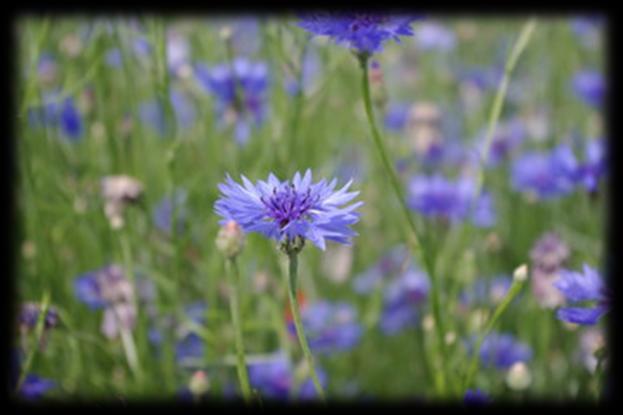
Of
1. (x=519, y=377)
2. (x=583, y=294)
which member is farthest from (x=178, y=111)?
(x=583, y=294)

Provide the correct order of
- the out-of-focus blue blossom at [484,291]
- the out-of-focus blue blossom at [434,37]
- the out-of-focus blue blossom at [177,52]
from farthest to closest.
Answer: the out-of-focus blue blossom at [434,37] → the out-of-focus blue blossom at [177,52] → the out-of-focus blue blossom at [484,291]

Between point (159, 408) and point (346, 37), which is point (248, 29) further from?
point (346, 37)

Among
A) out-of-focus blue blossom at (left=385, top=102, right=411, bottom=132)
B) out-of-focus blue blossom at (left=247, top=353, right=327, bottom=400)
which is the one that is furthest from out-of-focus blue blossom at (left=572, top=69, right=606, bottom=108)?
out-of-focus blue blossom at (left=247, top=353, right=327, bottom=400)

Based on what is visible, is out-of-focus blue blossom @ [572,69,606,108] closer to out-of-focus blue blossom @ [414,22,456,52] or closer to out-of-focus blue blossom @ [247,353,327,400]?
out-of-focus blue blossom @ [414,22,456,52]

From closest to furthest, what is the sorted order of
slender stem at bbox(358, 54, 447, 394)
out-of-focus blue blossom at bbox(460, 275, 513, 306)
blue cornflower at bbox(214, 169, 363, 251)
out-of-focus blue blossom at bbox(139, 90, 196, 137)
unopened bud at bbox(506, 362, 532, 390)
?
1. blue cornflower at bbox(214, 169, 363, 251)
2. slender stem at bbox(358, 54, 447, 394)
3. unopened bud at bbox(506, 362, 532, 390)
4. out-of-focus blue blossom at bbox(460, 275, 513, 306)
5. out-of-focus blue blossom at bbox(139, 90, 196, 137)

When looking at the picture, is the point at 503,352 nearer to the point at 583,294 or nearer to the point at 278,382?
the point at 278,382

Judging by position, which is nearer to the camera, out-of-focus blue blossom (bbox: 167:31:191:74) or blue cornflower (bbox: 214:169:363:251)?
blue cornflower (bbox: 214:169:363:251)

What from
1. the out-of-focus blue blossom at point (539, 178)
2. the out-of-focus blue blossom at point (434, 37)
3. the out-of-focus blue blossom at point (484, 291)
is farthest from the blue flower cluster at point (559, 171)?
the out-of-focus blue blossom at point (434, 37)

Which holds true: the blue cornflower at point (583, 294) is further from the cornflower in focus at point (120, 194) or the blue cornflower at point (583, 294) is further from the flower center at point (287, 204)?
the cornflower in focus at point (120, 194)
